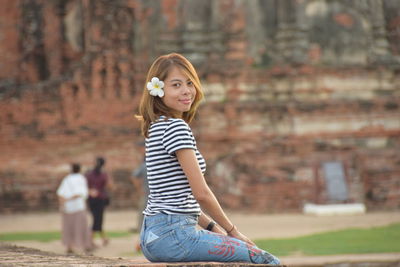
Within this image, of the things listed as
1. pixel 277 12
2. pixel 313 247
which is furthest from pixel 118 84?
pixel 313 247

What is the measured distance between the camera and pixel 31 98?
18562mm

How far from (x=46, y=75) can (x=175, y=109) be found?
17.8 metres

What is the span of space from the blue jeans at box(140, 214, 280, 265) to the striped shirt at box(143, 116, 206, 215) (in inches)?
2.2

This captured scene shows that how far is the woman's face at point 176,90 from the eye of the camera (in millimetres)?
4414

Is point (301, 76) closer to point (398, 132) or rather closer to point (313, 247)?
point (398, 132)

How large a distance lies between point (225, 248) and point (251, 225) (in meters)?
9.59

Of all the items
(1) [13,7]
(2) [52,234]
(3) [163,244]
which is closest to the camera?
(3) [163,244]

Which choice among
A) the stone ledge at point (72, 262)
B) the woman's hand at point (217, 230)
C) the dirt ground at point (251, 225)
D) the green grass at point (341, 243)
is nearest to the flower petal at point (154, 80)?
the woman's hand at point (217, 230)

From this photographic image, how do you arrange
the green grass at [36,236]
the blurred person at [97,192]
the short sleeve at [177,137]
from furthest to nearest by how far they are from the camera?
1. the green grass at [36,236]
2. the blurred person at [97,192]
3. the short sleeve at [177,137]

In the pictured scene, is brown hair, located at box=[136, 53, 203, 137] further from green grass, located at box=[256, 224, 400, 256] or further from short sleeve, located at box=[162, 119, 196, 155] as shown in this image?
green grass, located at box=[256, 224, 400, 256]

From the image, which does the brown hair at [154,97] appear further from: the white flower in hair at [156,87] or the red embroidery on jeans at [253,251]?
the red embroidery on jeans at [253,251]

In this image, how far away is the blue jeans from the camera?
4.15 metres

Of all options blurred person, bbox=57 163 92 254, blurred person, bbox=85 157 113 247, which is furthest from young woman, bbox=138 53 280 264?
blurred person, bbox=85 157 113 247

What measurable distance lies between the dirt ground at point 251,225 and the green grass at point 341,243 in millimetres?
403
